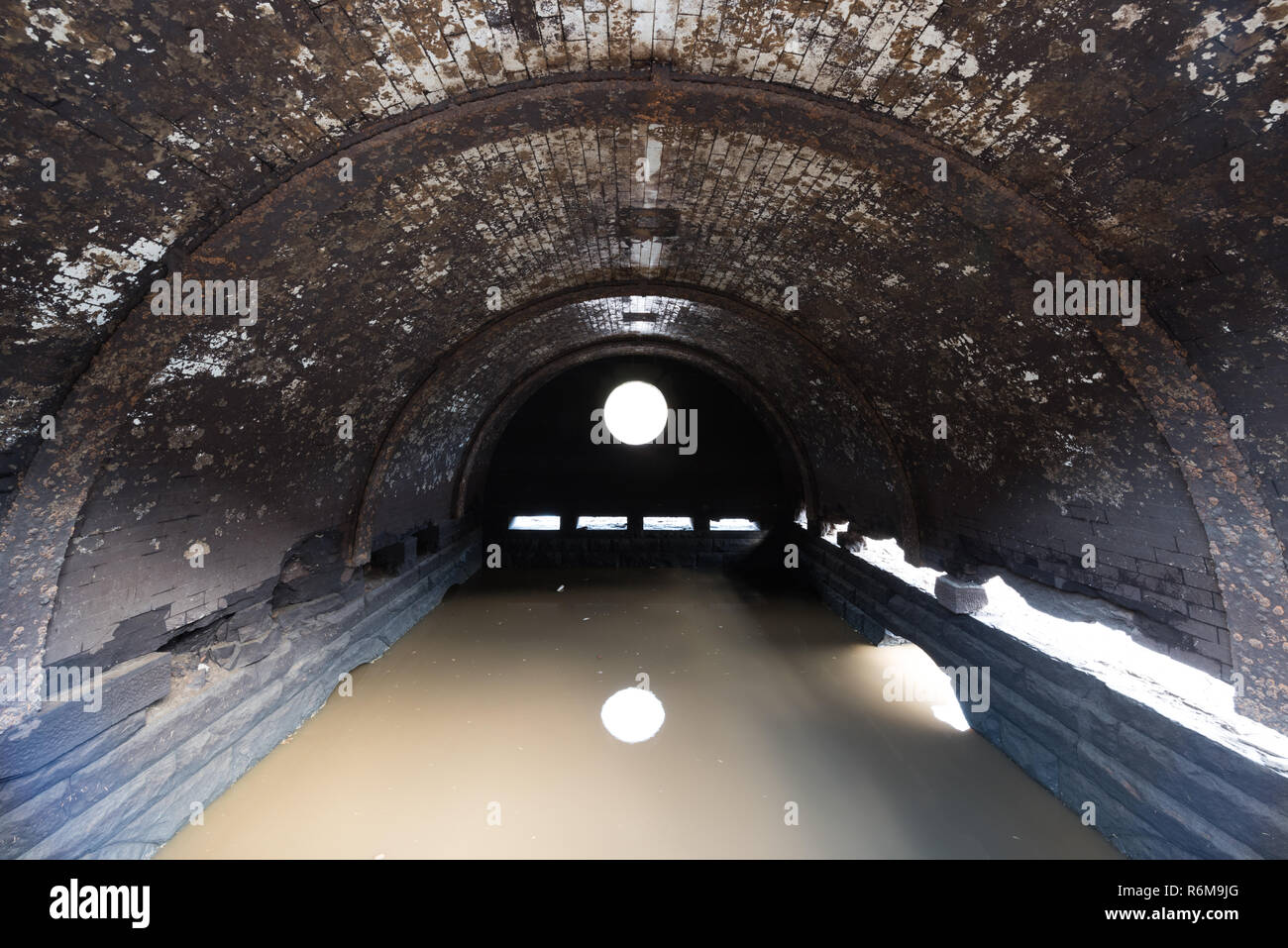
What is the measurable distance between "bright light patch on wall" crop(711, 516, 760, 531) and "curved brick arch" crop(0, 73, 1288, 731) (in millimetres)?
8456

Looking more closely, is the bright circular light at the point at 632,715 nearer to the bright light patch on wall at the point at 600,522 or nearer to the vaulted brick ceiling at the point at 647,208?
the vaulted brick ceiling at the point at 647,208

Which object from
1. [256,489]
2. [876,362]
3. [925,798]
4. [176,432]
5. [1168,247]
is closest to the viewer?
[1168,247]

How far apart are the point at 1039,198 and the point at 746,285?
3056 millimetres

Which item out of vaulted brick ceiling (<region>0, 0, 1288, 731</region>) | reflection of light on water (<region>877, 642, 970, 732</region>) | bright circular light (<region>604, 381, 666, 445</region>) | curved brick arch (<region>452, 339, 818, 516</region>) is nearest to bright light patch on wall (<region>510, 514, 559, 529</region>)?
curved brick arch (<region>452, 339, 818, 516</region>)

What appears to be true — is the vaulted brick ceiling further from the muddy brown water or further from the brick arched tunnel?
the muddy brown water

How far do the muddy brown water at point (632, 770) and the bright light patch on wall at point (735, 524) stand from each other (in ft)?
14.6

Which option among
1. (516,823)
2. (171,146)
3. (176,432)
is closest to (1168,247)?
(171,146)

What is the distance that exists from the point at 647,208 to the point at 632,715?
4.31 metres

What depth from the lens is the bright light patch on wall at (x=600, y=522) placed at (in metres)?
11.6

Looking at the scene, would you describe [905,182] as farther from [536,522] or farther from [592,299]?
[536,522]

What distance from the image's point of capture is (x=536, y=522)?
11805mm

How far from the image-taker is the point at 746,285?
602 centimetres

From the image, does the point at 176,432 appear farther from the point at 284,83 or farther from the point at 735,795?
the point at 735,795

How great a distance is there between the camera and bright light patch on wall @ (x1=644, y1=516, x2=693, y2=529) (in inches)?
456
